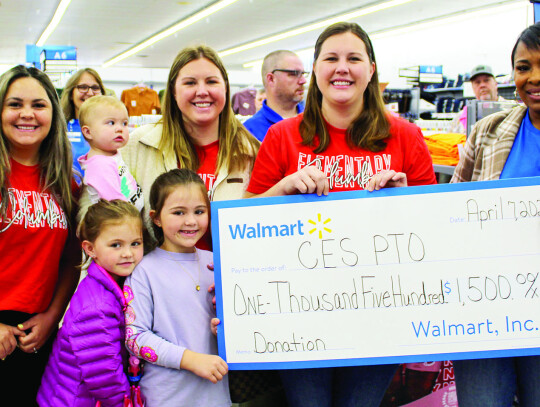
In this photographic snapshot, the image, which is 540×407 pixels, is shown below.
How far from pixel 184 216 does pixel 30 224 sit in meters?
0.55

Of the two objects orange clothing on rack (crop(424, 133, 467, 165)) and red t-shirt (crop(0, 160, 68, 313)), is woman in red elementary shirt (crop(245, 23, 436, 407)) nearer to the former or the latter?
red t-shirt (crop(0, 160, 68, 313))

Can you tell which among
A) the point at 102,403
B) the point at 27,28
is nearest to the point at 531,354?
the point at 102,403

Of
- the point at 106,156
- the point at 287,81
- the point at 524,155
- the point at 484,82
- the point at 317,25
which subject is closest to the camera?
the point at 524,155

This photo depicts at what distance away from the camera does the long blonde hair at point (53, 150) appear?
176 centimetres

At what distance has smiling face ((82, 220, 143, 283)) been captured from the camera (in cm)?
166

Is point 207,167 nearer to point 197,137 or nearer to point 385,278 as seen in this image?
point 197,137

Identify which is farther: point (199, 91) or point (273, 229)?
point (199, 91)

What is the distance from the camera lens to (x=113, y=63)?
73.6 ft

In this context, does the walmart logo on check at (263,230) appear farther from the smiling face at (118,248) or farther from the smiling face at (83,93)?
the smiling face at (83,93)

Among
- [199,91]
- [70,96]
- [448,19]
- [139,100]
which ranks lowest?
[199,91]

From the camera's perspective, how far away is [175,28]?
1461cm

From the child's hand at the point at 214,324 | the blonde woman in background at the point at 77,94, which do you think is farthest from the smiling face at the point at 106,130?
the blonde woman in background at the point at 77,94

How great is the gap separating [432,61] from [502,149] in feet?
48.2

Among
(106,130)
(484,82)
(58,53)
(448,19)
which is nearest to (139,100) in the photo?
(58,53)
